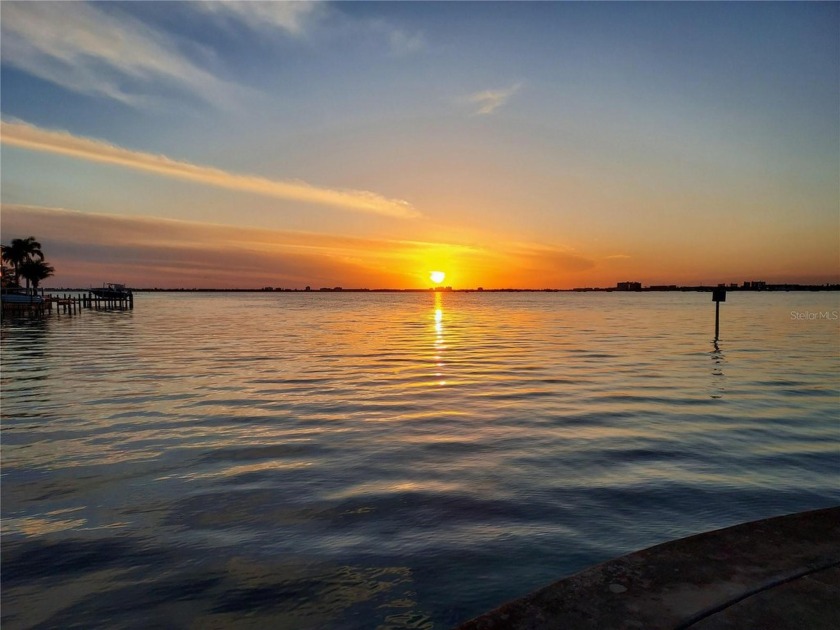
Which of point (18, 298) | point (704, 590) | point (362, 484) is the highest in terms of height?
point (18, 298)

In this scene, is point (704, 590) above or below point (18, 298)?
below

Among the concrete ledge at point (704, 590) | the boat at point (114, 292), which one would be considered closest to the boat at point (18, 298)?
the boat at point (114, 292)

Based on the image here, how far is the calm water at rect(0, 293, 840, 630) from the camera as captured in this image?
5305 mm

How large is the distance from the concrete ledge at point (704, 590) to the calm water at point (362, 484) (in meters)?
1.30

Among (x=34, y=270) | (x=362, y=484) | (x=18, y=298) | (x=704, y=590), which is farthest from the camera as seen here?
(x=34, y=270)

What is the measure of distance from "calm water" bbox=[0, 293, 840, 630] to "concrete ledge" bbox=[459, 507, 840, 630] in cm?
130

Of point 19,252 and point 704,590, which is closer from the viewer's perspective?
point 704,590

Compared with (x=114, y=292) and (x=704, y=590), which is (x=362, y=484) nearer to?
(x=704, y=590)

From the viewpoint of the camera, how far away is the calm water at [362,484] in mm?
5305

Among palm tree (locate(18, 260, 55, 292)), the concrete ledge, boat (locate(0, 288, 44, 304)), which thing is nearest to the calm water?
the concrete ledge

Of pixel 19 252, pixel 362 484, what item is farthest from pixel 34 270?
pixel 362 484

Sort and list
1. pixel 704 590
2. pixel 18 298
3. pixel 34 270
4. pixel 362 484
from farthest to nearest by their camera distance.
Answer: pixel 34 270, pixel 18 298, pixel 362 484, pixel 704 590

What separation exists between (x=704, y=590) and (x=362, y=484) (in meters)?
5.41

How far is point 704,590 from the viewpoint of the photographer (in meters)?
3.86
